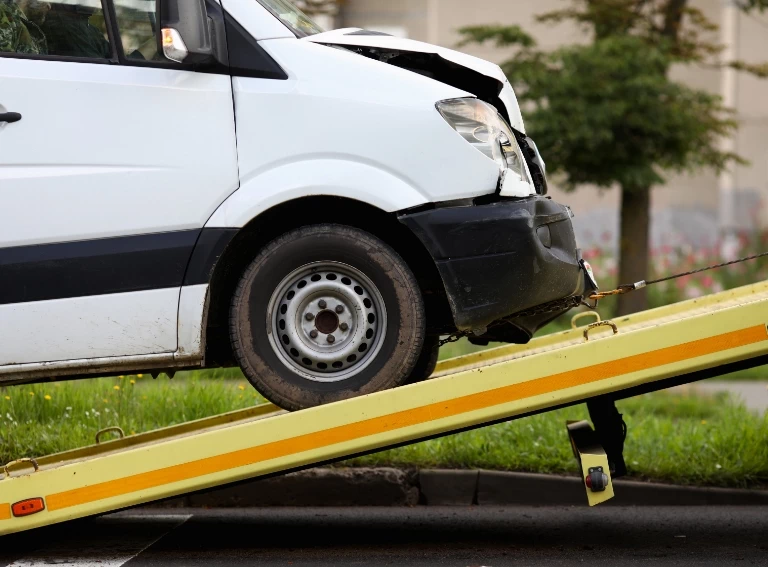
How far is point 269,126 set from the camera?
4.40 metres

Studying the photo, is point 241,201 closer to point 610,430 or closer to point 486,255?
point 486,255

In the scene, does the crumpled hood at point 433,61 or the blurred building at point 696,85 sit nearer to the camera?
the crumpled hood at point 433,61

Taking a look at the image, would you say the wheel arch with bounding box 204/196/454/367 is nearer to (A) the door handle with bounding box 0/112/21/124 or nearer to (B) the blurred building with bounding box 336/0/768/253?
(A) the door handle with bounding box 0/112/21/124

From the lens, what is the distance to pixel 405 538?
5121mm

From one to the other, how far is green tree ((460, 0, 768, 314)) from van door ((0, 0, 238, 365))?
6.25 meters

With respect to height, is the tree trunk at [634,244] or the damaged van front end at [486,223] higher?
the damaged van front end at [486,223]

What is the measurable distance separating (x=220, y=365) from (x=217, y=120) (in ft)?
3.62

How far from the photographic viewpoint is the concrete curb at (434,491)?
5.96 m

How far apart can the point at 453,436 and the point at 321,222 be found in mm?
2167

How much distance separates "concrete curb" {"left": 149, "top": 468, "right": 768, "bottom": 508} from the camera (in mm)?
5957

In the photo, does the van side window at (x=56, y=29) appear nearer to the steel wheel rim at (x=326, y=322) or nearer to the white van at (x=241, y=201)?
the white van at (x=241, y=201)

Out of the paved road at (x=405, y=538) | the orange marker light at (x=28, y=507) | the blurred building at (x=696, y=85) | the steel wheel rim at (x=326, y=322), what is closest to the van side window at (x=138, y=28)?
the steel wheel rim at (x=326, y=322)

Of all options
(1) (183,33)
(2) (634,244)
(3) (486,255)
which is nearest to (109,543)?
(3) (486,255)

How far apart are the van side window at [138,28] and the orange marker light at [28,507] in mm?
1758
